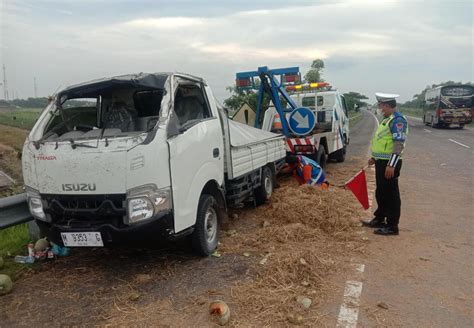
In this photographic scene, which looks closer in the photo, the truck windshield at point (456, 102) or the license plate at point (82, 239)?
the license plate at point (82, 239)

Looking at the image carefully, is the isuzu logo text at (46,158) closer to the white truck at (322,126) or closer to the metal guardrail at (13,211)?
the metal guardrail at (13,211)

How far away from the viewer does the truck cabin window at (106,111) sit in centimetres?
478

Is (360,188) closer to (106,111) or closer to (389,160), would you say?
(389,160)

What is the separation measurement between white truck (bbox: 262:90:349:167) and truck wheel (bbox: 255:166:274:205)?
6.79 ft

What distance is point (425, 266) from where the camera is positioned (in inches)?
177

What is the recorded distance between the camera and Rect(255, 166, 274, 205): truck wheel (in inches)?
281

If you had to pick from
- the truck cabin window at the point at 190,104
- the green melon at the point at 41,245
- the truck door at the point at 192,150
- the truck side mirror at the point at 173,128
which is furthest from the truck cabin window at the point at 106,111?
the green melon at the point at 41,245

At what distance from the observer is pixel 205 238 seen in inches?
183

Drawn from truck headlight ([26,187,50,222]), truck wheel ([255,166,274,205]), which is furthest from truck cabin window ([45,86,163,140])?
truck wheel ([255,166,274,205])

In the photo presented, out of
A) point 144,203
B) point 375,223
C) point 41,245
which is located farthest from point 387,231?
point 41,245

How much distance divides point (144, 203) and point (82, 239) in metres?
0.71

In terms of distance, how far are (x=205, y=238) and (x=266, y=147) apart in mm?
2909

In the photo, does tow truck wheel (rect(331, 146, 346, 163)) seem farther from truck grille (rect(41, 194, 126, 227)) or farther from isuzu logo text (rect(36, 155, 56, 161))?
isuzu logo text (rect(36, 155, 56, 161))

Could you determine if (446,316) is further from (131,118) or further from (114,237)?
(131,118)
